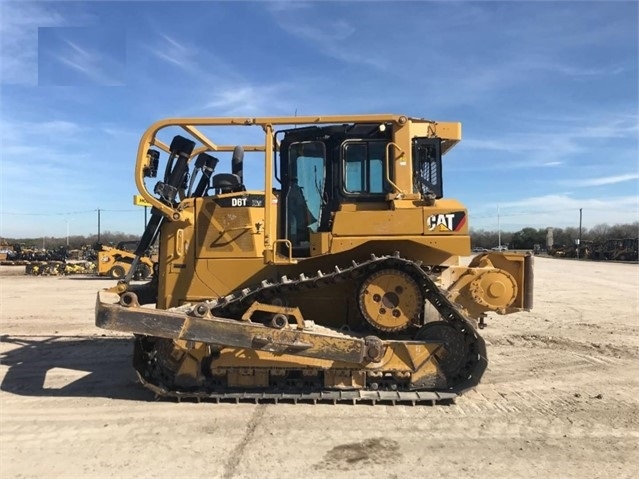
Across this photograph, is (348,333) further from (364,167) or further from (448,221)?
(364,167)

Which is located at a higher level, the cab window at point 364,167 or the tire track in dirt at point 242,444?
the cab window at point 364,167

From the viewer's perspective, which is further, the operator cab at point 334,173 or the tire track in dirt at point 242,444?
the operator cab at point 334,173

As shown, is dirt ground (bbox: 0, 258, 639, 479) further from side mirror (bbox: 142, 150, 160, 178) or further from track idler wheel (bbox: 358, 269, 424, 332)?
side mirror (bbox: 142, 150, 160, 178)

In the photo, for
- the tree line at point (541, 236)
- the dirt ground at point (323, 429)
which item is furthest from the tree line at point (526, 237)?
the dirt ground at point (323, 429)

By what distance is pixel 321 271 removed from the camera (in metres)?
6.83

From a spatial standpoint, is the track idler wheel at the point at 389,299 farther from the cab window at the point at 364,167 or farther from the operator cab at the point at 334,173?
the cab window at the point at 364,167

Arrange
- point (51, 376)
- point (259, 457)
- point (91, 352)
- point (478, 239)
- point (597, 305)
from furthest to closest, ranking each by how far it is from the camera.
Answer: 1. point (478, 239)
2. point (597, 305)
3. point (91, 352)
4. point (51, 376)
5. point (259, 457)

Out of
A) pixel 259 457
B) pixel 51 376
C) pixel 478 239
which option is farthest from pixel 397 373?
pixel 478 239

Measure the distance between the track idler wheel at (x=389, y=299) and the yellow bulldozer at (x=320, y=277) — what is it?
0.06 ft

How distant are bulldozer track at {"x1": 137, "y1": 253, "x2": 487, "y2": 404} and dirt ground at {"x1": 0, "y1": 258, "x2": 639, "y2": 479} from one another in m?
0.13

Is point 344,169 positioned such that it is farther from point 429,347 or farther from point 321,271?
point 429,347

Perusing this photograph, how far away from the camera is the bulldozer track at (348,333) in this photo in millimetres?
6266

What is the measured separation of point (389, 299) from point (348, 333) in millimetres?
665

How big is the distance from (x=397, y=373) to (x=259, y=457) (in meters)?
2.23
